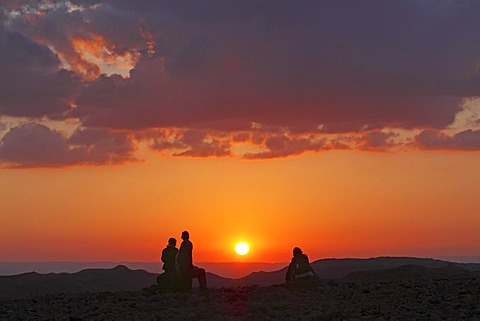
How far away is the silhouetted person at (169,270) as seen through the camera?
3019cm

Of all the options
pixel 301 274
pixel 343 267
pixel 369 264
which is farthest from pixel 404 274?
pixel 369 264

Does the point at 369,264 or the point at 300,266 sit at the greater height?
the point at 369,264

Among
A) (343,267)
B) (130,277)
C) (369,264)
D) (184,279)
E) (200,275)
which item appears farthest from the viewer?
(369,264)

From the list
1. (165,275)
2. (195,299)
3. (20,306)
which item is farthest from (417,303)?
(20,306)

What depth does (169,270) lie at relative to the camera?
30.8 m

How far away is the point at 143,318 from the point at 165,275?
6.03 m

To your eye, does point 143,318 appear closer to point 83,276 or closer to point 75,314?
point 75,314

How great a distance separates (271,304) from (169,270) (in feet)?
19.8

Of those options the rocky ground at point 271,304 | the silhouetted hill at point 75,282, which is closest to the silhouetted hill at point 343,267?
the silhouetted hill at point 75,282

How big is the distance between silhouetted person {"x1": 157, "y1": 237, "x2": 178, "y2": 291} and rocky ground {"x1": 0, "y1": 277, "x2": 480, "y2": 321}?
1.09 meters

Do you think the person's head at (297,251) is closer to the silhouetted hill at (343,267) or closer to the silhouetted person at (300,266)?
the silhouetted person at (300,266)

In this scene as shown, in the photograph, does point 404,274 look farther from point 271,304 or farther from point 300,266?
point 271,304

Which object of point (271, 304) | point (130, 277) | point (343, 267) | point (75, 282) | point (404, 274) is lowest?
point (271, 304)

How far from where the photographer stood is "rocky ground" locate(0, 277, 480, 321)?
24.5 m
